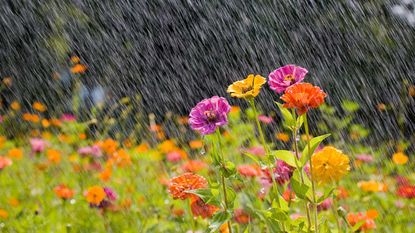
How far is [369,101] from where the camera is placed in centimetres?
321

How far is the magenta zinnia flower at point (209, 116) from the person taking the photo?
3.60 feet

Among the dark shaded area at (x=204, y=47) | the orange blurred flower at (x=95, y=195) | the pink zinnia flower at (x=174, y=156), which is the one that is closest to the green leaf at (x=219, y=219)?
Answer: the orange blurred flower at (x=95, y=195)

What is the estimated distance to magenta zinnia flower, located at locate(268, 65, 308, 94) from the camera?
1121 mm

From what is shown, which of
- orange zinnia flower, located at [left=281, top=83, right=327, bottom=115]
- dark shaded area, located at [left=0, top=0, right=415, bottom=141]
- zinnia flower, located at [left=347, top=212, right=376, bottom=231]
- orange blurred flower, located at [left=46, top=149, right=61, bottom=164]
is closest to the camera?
orange zinnia flower, located at [left=281, top=83, right=327, bottom=115]

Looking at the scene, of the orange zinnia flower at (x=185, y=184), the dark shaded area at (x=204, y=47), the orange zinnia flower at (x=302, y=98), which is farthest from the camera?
the dark shaded area at (x=204, y=47)

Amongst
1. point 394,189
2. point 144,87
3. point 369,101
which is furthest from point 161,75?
point 394,189

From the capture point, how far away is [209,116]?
110 centimetres

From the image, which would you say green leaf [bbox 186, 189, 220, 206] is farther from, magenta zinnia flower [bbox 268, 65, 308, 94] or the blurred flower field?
magenta zinnia flower [bbox 268, 65, 308, 94]

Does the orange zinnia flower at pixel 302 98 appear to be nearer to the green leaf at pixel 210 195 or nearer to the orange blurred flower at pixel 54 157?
the green leaf at pixel 210 195

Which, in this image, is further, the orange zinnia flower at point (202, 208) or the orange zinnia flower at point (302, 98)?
the orange zinnia flower at point (202, 208)

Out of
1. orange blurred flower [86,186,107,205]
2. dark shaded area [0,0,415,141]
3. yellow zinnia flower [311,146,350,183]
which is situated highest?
yellow zinnia flower [311,146,350,183]

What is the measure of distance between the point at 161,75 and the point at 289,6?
67 centimetres

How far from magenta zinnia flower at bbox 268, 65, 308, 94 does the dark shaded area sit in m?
2.08

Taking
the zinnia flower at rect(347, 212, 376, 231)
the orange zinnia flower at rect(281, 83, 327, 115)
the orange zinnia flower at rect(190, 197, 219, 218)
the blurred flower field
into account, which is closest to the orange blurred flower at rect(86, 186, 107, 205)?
the blurred flower field
